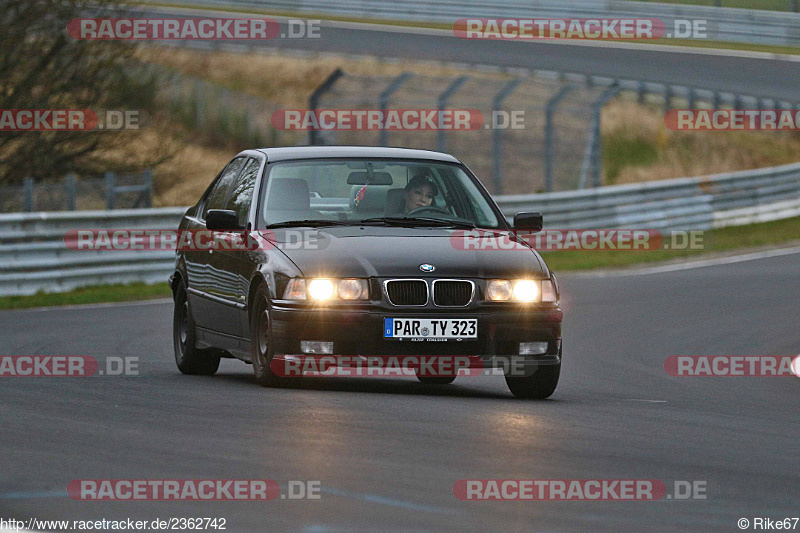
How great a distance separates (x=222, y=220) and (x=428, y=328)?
1.72 meters

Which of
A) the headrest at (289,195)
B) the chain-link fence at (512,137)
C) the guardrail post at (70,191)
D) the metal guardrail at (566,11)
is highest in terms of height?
the headrest at (289,195)

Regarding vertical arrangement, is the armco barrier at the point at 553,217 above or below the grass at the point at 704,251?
above

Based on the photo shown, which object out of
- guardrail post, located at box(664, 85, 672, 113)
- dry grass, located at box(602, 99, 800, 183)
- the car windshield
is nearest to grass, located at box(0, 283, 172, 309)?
the car windshield

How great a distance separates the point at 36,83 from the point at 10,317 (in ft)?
36.4

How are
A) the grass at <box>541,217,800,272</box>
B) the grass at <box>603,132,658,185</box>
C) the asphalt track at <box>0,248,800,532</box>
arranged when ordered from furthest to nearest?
the grass at <box>603,132,658,185</box> → the grass at <box>541,217,800,272</box> → the asphalt track at <box>0,248,800,532</box>

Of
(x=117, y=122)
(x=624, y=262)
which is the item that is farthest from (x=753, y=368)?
(x=117, y=122)

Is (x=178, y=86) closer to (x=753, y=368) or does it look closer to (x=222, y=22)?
(x=222, y=22)

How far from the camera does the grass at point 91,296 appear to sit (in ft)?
62.1

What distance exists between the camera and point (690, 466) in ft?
23.0

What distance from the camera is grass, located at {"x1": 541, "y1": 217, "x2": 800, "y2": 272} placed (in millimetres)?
24531

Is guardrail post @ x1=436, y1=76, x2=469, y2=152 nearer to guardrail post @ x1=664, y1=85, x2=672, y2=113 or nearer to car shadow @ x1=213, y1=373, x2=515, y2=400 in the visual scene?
guardrail post @ x1=664, y1=85, x2=672, y2=113

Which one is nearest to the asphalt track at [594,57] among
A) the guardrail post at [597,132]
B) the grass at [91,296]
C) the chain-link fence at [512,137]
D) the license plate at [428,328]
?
the chain-link fence at [512,137]

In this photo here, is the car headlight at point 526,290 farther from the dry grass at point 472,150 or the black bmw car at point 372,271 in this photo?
the dry grass at point 472,150

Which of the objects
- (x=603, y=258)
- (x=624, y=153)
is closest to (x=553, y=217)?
(x=603, y=258)
